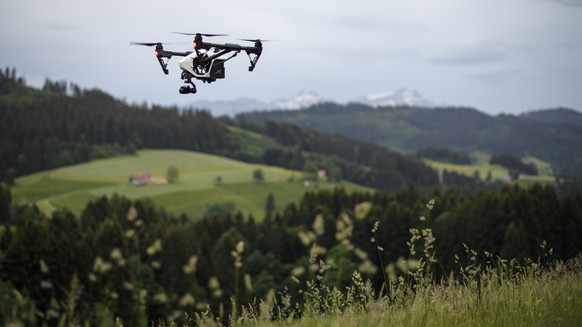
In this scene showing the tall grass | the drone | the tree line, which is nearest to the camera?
the tall grass

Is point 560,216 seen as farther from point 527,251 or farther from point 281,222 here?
point 281,222

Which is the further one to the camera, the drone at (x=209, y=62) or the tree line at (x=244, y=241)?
the tree line at (x=244, y=241)

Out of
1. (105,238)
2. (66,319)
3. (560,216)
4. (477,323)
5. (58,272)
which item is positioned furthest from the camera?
(105,238)

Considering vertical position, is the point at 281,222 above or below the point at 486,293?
below

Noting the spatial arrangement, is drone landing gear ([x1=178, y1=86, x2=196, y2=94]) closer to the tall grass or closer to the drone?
the drone

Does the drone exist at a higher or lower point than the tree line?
higher

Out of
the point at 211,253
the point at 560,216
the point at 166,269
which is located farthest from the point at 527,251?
the point at 211,253

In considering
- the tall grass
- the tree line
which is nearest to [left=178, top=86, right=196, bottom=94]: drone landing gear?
the tall grass

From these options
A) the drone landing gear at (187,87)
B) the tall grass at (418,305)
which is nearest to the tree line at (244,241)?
the drone landing gear at (187,87)

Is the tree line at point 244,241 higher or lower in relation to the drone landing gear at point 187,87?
lower

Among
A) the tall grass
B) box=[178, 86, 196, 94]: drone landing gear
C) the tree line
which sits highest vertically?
box=[178, 86, 196, 94]: drone landing gear

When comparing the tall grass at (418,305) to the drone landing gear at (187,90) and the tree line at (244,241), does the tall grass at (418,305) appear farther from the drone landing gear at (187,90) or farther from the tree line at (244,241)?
the tree line at (244,241)
